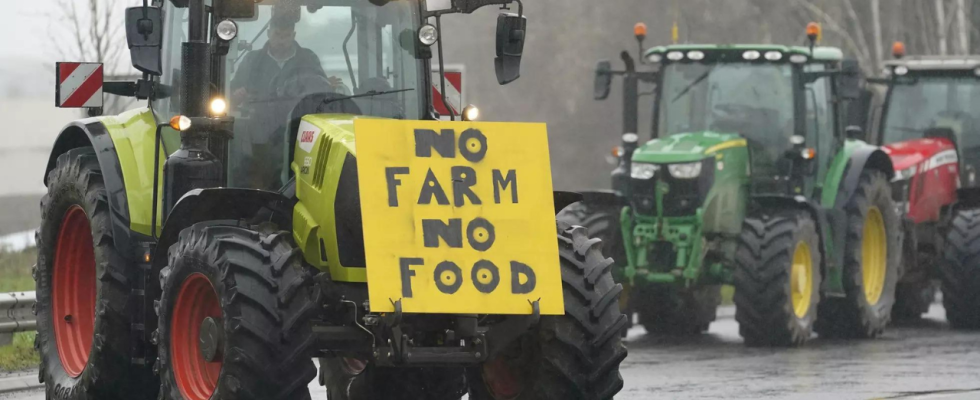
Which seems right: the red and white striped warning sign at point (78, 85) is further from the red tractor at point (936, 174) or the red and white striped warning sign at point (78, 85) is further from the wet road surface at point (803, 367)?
the red tractor at point (936, 174)

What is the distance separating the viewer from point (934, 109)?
1959cm

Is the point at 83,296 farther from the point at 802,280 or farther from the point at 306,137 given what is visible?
the point at 802,280

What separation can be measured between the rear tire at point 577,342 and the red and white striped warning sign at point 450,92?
4.81 ft

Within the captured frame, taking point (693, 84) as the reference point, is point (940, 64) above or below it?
above

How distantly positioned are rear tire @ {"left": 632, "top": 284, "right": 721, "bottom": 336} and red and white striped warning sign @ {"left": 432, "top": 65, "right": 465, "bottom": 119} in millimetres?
4531

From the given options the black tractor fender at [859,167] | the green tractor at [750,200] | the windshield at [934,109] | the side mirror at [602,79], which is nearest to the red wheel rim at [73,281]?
the green tractor at [750,200]

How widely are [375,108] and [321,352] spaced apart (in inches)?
57.9

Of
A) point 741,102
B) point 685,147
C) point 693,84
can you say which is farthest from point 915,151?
point 685,147

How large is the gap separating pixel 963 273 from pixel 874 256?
916mm

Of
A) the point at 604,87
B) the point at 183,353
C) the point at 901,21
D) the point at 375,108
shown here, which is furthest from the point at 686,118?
the point at 901,21

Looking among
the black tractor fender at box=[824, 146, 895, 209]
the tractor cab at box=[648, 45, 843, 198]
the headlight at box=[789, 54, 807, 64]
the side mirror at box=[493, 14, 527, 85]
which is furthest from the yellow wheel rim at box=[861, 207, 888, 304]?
the side mirror at box=[493, 14, 527, 85]

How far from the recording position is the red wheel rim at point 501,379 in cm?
886

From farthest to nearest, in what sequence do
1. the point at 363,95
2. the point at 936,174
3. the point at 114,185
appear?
the point at 936,174 → the point at 114,185 → the point at 363,95

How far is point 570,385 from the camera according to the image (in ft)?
27.7
